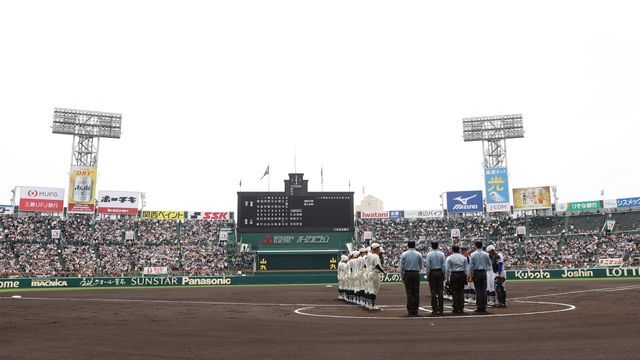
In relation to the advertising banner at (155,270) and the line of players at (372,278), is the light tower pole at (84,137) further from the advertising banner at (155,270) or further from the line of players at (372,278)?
the line of players at (372,278)

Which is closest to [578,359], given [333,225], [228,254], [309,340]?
[309,340]

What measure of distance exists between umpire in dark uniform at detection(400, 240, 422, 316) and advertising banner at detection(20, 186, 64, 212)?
67.6 metres

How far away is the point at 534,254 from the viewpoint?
220 ft

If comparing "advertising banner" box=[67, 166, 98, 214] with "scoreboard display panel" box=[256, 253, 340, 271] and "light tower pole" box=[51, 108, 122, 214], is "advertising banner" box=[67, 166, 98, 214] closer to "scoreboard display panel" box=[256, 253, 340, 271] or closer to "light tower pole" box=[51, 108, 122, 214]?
"light tower pole" box=[51, 108, 122, 214]

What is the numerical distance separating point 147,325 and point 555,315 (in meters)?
10.9

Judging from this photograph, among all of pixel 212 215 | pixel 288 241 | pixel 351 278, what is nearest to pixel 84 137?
pixel 212 215

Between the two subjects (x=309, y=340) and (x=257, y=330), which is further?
(x=257, y=330)

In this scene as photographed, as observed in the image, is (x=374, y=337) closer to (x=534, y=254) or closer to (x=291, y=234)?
(x=291, y=234)

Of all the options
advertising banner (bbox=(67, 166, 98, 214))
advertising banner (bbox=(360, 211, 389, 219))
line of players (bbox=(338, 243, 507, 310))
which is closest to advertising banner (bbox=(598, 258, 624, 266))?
advertising banner (bbox=(360, 211, 389, 219))

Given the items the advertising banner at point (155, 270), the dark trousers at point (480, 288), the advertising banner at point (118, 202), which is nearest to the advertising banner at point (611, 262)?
the advertising banner at point (155, 270)

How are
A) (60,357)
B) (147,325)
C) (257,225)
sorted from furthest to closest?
(257,225), (147,325), (60,357)

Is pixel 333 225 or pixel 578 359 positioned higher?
pixel 333 225

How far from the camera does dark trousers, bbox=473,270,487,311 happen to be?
1592cm

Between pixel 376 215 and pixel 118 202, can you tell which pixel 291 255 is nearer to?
pixel 376 215
